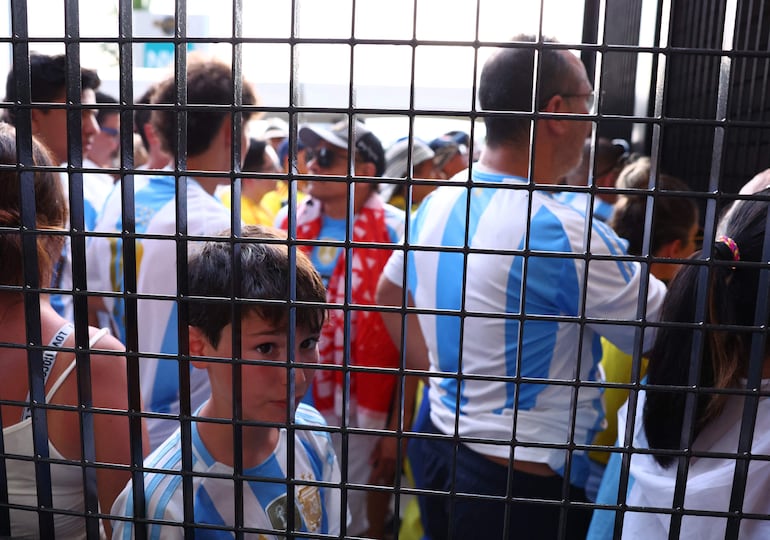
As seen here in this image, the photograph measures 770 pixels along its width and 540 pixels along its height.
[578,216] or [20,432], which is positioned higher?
[578,216]

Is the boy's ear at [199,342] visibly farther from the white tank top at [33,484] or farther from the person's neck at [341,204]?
the person's neck at [341,204]

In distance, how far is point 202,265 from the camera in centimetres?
129

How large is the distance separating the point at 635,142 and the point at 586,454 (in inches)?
124

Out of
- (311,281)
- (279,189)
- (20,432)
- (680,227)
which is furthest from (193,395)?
(279,189)

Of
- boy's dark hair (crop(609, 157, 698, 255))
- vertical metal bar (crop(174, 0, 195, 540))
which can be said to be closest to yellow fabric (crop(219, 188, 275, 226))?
boy's dark hair (crop(609, 157, 698, 255))

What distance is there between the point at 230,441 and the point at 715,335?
2.93 feet

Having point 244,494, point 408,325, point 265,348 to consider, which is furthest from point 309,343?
point 408,325

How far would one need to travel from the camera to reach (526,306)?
6.33 ft

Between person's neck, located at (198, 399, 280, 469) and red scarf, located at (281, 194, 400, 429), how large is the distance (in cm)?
145

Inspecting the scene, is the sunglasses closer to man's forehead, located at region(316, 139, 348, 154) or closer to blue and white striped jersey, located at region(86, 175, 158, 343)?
man's forehead, located at region(316, 139, 348, 154)

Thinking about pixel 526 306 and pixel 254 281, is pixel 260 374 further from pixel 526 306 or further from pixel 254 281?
pixel 526 306

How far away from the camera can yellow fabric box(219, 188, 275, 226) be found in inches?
149

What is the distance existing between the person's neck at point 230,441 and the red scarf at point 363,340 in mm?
1451

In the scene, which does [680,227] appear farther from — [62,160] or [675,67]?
[62,160]
